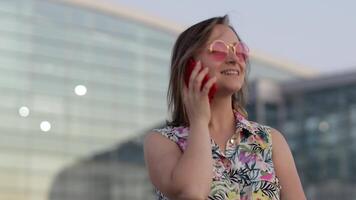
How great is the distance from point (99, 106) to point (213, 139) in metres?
50.3

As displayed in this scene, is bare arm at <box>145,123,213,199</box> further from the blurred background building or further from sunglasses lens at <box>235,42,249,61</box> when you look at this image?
the blurred background building

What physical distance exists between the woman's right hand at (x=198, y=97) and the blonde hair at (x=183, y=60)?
0.25ft

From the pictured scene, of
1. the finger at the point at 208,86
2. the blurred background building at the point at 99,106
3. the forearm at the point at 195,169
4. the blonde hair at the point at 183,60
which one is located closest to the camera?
the forearm at the point at 195,169

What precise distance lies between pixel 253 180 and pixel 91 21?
50406 mm

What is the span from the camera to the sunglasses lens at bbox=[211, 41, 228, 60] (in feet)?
8.66

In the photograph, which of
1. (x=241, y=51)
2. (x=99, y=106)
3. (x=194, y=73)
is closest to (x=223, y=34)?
(x=241, y=51)

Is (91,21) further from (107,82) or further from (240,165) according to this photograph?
(240,165)

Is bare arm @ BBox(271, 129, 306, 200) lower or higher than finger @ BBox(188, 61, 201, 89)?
lower

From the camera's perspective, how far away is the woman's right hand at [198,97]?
259 cm

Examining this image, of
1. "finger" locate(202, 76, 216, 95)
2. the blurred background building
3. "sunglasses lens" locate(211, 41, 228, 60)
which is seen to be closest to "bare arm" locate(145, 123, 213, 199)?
"finger" locate(202, 76, 216, 95)

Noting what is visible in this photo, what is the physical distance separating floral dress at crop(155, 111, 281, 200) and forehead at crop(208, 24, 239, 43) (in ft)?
0.81

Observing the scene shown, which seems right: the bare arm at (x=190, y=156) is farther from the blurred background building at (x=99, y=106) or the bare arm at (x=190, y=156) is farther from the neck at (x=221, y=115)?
the blurred background building at (x=99, y=106)

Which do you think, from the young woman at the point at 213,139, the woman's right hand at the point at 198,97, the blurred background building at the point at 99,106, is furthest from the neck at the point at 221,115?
the blurred background building at the point at 99,106

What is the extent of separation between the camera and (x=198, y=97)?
2.61 meters
